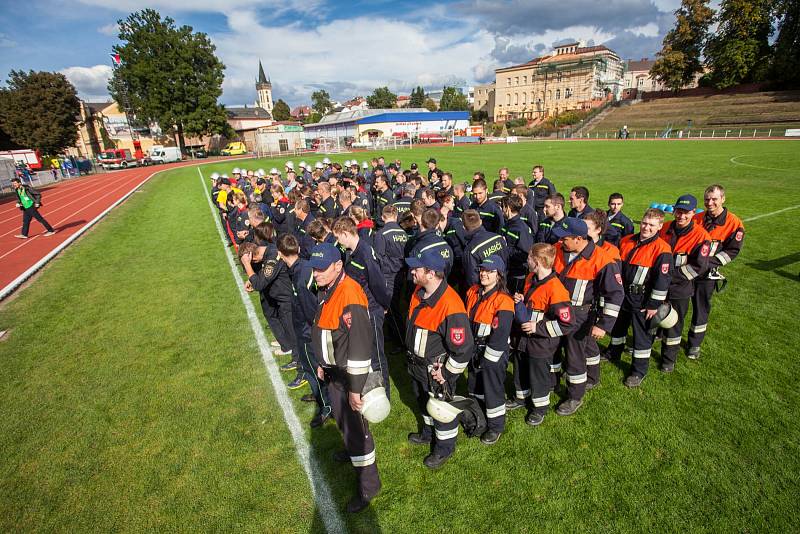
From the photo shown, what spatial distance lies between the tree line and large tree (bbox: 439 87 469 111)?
57.5 meters

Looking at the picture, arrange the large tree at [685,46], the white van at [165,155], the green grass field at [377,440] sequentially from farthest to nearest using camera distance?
the large tree at [685,46] < the white van at [165,155] < the green grass field at [377,440]

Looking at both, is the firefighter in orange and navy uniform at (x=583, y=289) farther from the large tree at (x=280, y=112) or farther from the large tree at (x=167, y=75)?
the large tree at (x=280, y=112)

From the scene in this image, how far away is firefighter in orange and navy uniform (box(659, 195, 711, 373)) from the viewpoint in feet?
15.2

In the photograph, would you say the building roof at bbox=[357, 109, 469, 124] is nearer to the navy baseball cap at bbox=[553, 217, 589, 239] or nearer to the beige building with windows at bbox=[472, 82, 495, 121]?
the beige building with windows at bbox=[472, 82, 495, 121]

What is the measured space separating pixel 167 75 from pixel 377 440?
217 feet

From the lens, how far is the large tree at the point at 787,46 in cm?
5181

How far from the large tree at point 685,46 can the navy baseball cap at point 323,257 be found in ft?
262

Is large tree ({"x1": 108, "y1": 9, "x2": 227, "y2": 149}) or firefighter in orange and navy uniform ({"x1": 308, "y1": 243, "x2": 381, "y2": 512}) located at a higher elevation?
large tree ({"x1": 108, "y1": 9, "x2": 227, "y2": 149})

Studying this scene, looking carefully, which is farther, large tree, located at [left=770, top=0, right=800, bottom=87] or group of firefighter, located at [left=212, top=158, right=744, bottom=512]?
large tree, located at [left=770, top=0, right=800, bottom=87]

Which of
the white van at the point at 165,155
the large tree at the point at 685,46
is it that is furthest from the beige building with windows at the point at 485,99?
the white van at the point at 165,155

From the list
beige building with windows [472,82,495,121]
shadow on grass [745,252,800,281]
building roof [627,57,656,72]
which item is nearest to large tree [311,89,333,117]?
beige building with windows [472,82,495,121]

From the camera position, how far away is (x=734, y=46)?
56.3 metres

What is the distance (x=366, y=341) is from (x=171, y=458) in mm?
2867

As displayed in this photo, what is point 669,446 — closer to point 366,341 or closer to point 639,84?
point 366,341
